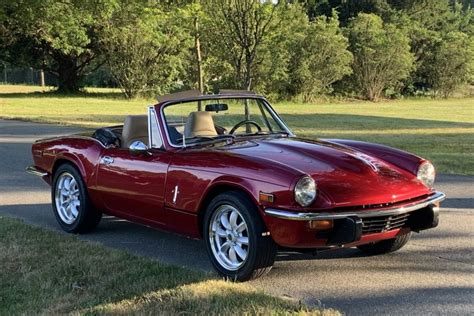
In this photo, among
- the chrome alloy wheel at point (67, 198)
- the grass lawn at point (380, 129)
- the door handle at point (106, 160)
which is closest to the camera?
the door handle at point (106, 160)

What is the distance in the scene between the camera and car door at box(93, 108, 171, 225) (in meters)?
5.20

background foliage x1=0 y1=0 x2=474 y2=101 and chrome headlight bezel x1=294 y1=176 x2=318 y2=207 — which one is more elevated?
background foliage x1=0 y1=0 x2=474 y2=101

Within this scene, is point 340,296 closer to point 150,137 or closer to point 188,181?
point 188,181

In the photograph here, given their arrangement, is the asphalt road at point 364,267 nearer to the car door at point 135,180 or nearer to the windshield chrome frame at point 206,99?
the car door at point 135,180

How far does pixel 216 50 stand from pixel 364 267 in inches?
1172

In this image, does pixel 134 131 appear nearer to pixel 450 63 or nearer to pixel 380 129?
pixel 380 129

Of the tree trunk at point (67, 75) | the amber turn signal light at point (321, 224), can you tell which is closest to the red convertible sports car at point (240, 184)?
the amber turn signal light at point (321, 224)

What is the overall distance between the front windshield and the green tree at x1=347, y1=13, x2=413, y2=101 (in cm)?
3716

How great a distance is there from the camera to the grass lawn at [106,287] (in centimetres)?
386

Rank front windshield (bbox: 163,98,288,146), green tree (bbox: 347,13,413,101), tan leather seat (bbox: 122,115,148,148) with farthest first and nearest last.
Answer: green tree (bbox: 347,13,413,101), tan leather seat (bbox: 122,115,148,148), front windshield (bbox: 163,98,288,146)

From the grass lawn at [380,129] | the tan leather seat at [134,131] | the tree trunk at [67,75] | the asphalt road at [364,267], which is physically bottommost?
the asphalt road at [364,267]

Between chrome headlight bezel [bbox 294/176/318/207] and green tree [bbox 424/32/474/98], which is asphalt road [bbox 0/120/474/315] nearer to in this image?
chrome headlight bezel [bbox 294/176/318/207]

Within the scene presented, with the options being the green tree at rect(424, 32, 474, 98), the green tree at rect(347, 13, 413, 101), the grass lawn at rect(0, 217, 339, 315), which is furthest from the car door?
the green tree at rect(424, 32, 474, 98)

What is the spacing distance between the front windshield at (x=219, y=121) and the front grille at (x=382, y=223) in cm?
164
